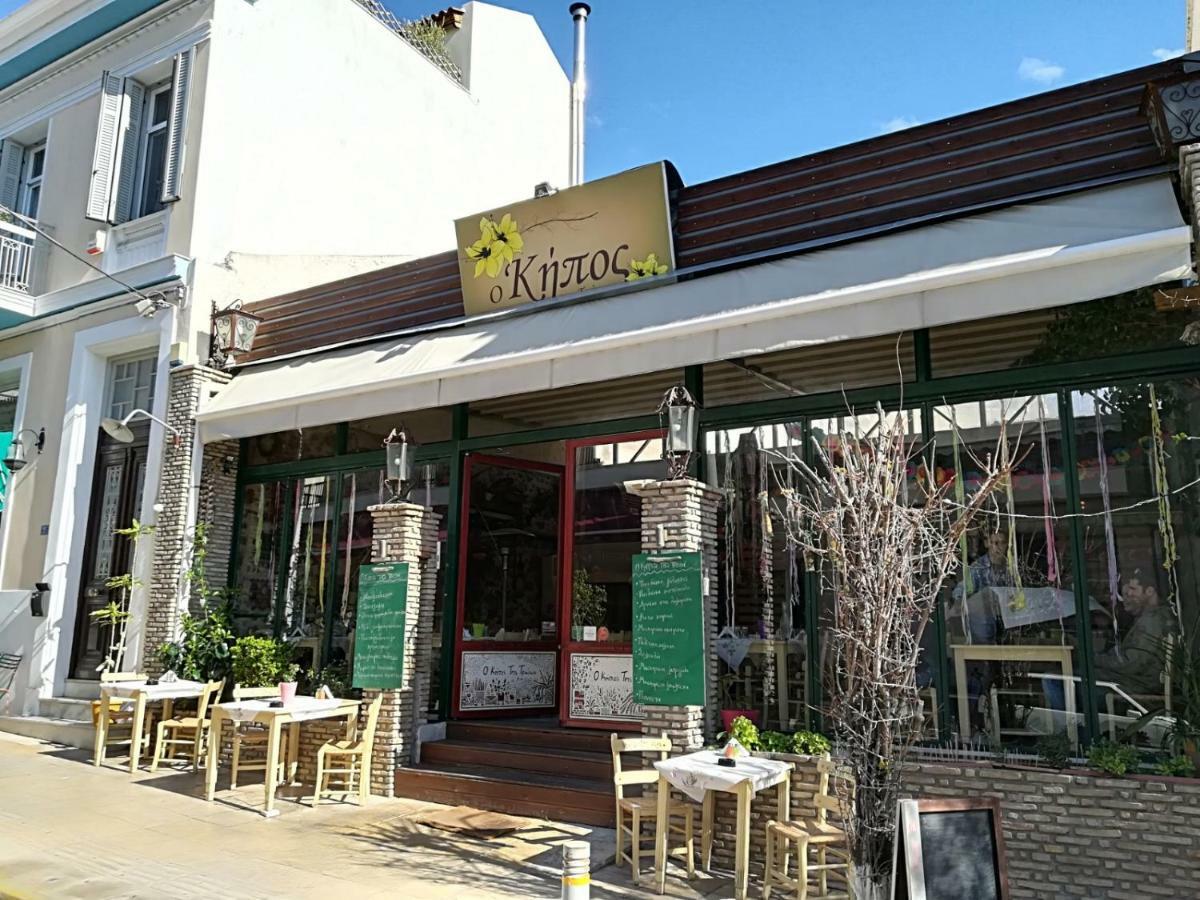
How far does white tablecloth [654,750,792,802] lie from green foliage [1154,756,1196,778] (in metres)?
2.20

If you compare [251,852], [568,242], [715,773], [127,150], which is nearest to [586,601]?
[568,242]

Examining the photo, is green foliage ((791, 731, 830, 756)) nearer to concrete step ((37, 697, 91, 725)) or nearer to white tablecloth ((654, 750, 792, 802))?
white tablecloth ((654, 750, 792, 802))

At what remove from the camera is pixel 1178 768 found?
5480 mm

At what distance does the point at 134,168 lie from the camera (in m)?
12.7

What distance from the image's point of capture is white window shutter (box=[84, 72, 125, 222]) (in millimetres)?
12391

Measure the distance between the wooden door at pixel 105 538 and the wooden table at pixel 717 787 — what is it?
8359 mm

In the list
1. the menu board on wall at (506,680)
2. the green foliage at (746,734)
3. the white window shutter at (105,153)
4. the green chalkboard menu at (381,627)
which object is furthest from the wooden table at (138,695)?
the white window shutter at (105,153)

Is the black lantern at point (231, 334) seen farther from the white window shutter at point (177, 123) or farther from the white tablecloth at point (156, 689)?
the white tablecloth at point (156, 689)

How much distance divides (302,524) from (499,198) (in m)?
8.98

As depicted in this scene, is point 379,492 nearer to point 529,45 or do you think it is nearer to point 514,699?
point 514,699

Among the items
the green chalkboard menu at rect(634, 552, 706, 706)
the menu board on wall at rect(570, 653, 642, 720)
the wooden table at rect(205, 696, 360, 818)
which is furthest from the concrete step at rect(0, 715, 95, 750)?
the green chalkboard menu at rect(634, 552, 706, 706)

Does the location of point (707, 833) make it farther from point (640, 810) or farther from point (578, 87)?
point (578, 87)

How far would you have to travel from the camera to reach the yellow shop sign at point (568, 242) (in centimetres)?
838

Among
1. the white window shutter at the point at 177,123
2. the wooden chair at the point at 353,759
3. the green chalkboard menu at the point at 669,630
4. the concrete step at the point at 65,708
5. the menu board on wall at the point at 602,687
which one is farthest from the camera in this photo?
the white window shutter at the point at 177,123
